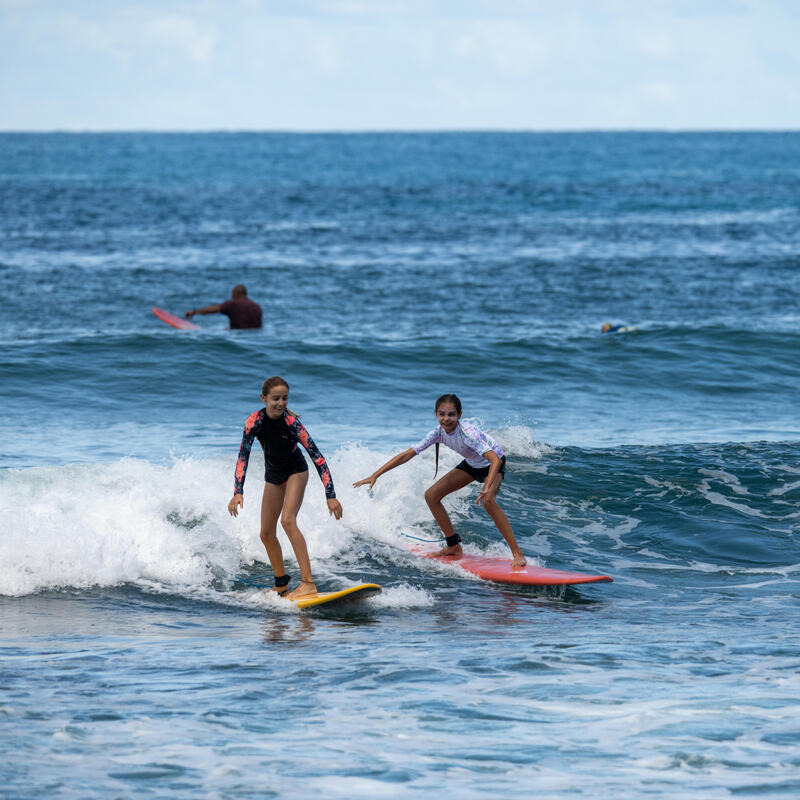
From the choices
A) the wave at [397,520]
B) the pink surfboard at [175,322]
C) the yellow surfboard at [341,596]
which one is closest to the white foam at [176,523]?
the wave at [397,520]

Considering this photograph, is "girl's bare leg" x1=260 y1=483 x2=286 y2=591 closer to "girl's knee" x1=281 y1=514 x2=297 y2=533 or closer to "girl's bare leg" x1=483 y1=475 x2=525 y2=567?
"girl's knee" x1=281 y1=514 x2=297 y2=533

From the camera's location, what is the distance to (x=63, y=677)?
742 cm

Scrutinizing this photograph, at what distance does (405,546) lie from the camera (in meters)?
11.6

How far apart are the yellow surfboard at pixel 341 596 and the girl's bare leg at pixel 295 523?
0.44 feet

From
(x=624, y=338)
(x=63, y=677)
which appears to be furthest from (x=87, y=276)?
(x=63, y=677)

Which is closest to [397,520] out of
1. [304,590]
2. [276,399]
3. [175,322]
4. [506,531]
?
[506,531]

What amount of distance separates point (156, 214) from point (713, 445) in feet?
140

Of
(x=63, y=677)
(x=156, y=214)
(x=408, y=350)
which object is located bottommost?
(x=63, y=677)

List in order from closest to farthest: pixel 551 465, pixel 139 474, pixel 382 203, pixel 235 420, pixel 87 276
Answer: pixel 139 474 < pixel 551 465 < pixel 235 420 < pixel 87 276 < pixel 382 203

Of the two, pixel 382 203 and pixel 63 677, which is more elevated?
pixel 382 203

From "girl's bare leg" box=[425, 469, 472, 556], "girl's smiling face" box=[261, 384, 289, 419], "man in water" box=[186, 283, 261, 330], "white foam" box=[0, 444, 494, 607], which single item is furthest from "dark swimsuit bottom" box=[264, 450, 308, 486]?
"man in water" box=[186, 283, 261, 330]

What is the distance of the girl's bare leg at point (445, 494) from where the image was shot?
10859 mm

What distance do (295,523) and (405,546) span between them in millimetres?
2528

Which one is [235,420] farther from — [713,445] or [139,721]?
[139,721]
